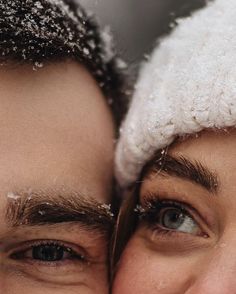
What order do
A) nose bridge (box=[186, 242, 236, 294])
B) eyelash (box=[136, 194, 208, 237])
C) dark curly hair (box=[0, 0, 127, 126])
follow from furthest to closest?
1. eyelash (box=[136, 194, 208, 237])
2. dark curly hair (box=[0, 0, 127, 126])
3. nose bridge (box=[186, 242, 236, 294])

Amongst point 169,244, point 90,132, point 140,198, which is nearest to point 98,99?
point 90,132

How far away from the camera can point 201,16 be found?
72.4 inches

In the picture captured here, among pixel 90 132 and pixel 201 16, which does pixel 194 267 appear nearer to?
pixel 90 132

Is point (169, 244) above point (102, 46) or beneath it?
beneath

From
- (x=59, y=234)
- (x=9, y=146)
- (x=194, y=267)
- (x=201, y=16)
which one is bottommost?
(x=194, y=267)

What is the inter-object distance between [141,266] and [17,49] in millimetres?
609

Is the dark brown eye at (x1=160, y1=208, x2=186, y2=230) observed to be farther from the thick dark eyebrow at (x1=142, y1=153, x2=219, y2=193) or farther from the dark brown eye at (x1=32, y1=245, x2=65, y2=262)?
the dark brown eye at (x1=32, y1=245, x2=65, y2=262)

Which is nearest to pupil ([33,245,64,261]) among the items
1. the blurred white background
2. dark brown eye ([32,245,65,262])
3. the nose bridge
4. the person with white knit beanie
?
dark brown eye ([32,245,65,262])

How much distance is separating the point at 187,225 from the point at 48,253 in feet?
1.19

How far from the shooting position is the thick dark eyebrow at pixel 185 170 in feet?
5.26

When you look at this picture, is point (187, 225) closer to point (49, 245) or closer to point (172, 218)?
point (172, 218)

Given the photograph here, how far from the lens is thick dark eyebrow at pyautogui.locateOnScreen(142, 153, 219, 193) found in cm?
160

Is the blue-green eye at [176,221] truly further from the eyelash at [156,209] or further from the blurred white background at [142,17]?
the blurred white background at [142,17]

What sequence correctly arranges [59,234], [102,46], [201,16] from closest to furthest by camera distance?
1. [59,234]
2. [201,16]
3. [102,46]
